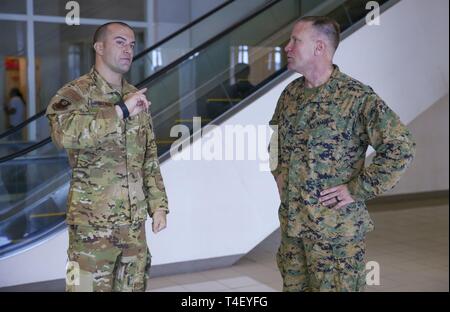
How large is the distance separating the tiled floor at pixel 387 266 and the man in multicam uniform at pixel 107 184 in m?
0.72

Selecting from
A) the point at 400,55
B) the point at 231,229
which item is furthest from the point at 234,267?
the point at 400,55

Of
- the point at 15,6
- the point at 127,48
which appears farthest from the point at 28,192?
the point at 127,48

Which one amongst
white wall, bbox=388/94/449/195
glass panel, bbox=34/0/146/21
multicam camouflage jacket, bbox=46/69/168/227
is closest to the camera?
multicam camouflage jacket, bbox=46/69/168/227

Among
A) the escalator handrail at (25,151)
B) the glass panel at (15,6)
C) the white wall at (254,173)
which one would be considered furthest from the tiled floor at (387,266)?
the glass panel at (15,6)

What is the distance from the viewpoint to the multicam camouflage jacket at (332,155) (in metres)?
1.82

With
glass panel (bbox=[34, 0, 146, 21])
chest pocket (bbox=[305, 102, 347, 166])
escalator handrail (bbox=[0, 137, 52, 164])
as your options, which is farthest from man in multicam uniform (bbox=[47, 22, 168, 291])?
escalator handrail (bbox=[0, 137, 52, 164])

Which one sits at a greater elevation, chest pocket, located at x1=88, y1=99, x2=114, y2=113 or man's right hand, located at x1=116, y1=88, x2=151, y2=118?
chest pocket, located at x1=88, y1=99, x2=114, y2=113

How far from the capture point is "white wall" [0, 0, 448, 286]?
9.87 ft

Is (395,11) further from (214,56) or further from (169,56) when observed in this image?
(169,56)

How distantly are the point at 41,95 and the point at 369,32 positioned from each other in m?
2.04

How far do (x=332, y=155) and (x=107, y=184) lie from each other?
830mm

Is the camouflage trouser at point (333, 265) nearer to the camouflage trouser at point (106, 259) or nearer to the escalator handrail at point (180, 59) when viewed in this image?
the camouflage trouser at point (106, 259)

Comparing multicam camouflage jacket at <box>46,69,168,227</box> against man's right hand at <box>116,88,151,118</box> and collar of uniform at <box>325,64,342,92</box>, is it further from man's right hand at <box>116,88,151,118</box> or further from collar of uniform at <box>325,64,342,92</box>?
collar of uniform at <box>325,64,342,92</box>

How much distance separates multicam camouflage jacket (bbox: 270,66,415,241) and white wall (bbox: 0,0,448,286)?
2.99 feet
